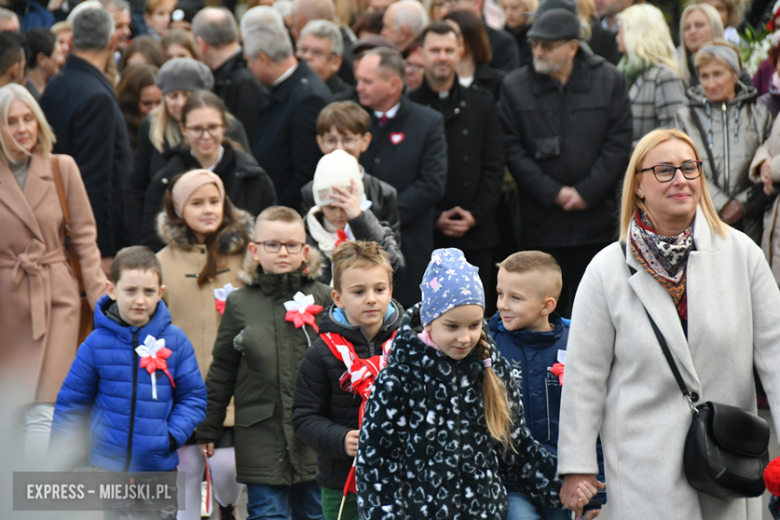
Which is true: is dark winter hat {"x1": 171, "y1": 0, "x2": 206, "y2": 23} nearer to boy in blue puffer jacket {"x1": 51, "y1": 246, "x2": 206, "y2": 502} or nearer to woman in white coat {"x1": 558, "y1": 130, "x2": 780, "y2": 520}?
boy in blue puffer jacket {"x1": 51, "y1": 246, "x2": 206, "y2": 502}

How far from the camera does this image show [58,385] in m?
6.02

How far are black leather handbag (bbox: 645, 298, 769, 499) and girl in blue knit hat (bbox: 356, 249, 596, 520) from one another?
0.44 metres

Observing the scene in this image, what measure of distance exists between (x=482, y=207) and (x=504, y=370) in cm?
397

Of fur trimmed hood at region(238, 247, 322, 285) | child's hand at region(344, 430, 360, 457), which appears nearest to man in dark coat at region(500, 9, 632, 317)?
fur trimmed hood at region(238, 247, 322, 285)

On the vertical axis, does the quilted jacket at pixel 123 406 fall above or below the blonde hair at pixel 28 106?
below

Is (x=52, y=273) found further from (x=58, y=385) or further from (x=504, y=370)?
(x=504, y=370)

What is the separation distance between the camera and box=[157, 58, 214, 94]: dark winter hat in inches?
287

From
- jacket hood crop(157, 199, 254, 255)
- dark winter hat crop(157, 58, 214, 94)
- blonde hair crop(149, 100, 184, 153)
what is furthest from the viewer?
dark winter hat crop(157, 58, 214, 94)

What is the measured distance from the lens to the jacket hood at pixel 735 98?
7.17 m

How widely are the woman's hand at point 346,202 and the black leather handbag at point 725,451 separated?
2518 mm

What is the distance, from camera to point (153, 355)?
4.91 m

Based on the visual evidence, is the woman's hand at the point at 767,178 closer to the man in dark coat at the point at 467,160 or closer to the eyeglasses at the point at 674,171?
the man in dark coat at the point at 467,160

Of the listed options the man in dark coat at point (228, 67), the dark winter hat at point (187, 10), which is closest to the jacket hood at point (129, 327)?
the man in dark coat at point (228, 67)

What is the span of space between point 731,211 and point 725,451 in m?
3.96
